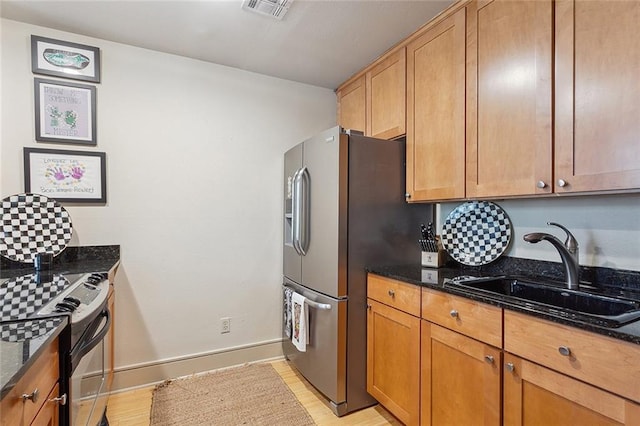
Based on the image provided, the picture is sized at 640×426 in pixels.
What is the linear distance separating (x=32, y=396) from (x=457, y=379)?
153cm

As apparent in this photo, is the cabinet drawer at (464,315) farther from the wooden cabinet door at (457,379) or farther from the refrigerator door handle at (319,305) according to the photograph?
the refrigerator door handle at (319,305)

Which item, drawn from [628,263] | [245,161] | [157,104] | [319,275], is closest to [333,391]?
[319,275]

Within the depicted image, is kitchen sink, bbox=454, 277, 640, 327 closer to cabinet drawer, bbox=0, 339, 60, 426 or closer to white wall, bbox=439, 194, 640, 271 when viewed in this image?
white wall, bbox=439, 194, 640, 271

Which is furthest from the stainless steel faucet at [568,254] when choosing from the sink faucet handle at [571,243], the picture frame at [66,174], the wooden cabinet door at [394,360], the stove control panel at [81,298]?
the picture frame at [66,174]

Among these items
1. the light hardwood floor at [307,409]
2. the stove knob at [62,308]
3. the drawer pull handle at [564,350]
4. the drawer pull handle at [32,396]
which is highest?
the stove knob at [62,308]

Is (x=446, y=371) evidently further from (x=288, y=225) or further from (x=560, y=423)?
(x=288, y=225)

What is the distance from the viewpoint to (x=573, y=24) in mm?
1279

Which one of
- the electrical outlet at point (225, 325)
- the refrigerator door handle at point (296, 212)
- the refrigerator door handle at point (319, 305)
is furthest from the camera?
the electrical outlet at point (225, 325)

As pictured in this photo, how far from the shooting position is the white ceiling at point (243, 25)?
1.82 meters

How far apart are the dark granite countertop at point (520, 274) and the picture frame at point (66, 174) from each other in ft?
6.37

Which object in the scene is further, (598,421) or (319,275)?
(319,275)

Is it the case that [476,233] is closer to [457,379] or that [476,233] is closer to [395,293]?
[395,293]

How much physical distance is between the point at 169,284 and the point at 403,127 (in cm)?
205

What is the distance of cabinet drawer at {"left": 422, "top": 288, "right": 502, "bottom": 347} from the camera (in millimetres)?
1281
